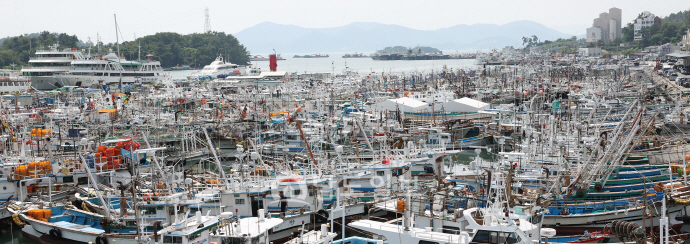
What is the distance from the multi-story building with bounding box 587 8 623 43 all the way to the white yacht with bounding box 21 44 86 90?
153672mm

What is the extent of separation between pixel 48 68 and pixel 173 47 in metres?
67.2

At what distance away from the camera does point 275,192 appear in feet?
55.1

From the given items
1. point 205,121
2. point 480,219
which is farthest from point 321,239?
point 205,121

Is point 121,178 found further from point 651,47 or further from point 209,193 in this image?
point 651,47

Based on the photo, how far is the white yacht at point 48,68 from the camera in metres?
65.2

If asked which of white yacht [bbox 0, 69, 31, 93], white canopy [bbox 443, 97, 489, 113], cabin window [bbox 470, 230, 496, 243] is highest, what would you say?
white yacht [bbox 0, 69, 31, 93]

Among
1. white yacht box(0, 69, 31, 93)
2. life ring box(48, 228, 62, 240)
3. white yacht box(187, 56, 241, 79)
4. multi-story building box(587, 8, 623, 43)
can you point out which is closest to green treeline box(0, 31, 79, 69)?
white yacht box(187, 56, 241, 79)

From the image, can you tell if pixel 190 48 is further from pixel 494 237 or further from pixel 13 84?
pixel 494 237

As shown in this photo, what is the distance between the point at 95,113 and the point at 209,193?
919 inches

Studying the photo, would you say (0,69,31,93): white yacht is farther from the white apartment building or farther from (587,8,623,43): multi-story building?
(587,8,623,43): multi-story building

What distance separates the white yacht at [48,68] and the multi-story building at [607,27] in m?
154

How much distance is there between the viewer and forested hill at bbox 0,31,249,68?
10338 centimetres

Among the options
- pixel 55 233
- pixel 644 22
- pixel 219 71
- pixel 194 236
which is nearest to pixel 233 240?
pixel 194 236

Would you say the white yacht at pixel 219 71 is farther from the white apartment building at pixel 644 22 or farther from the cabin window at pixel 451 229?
the white apartment building at pixel 644 22
